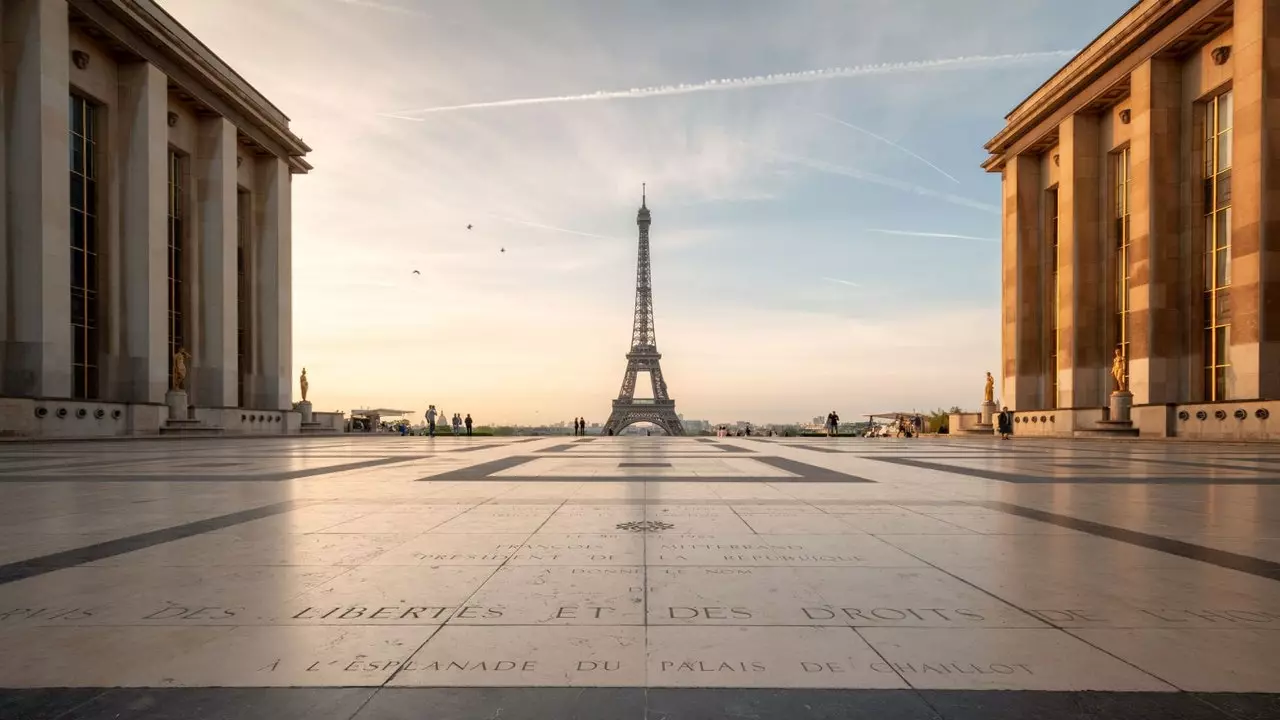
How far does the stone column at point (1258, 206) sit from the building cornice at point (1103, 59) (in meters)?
3.42

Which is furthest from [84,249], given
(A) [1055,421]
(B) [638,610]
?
(A) [1055,421]

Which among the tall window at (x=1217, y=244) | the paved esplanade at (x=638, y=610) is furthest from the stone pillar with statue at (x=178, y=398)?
the tall window at (x=1217, y=244)

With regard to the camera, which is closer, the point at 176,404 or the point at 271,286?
the point at 176,404

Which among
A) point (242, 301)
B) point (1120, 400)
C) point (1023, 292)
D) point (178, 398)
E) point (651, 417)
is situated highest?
point (1023, 292)

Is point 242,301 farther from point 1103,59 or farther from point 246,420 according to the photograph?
point 1103,59

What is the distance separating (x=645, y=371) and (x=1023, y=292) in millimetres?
66229

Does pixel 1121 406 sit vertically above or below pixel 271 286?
below

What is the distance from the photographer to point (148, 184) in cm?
3806

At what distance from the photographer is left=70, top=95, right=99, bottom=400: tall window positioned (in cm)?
3616

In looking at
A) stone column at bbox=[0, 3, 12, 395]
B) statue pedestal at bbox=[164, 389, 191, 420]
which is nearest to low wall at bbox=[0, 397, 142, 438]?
statue pedestal at bbox=[164, 389, 191, 420]

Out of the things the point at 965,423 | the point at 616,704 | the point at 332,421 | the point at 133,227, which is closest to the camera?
the point at 616,704

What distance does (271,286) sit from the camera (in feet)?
172

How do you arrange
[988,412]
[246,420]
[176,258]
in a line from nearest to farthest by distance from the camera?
[176,258] → [246,420] → [988,412]

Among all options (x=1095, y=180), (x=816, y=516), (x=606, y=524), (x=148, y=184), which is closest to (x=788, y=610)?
(x=606, y=524)
